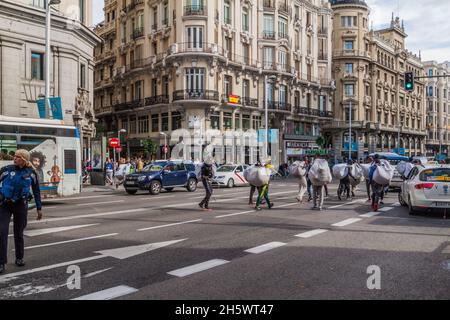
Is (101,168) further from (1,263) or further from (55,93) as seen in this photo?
(1,263)

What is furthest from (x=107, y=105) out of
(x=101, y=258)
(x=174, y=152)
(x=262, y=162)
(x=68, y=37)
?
(x=101, y=258)

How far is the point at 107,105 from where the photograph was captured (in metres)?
54.2

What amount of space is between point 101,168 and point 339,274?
2275cm

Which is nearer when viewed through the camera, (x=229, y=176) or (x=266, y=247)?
(x=266, y=247)

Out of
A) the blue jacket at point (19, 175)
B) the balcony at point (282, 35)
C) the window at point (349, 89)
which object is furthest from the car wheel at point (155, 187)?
the window at point (349, 89)

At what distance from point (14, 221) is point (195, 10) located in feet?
120

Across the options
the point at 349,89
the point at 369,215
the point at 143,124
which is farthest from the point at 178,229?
the point at 349,89

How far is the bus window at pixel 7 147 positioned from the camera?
13.5m

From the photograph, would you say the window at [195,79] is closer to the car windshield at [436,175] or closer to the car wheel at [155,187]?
the car wheel at [155,187]

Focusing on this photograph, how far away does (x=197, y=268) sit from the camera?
247 inches

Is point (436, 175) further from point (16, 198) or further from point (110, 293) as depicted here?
point (16, 198)

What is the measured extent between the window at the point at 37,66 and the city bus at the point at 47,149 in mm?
11944

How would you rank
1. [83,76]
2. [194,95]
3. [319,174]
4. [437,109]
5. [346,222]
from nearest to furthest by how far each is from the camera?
[346,222]
[319,174]
[83,76]
[194,95]
[437,109]

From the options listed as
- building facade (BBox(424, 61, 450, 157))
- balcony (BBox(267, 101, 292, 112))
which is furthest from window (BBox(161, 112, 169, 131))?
building facade (BBox(424, 61, 450, 157))
